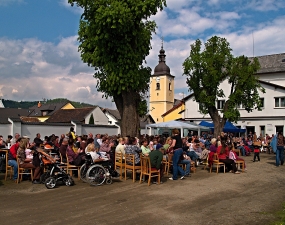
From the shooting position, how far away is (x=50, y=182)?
375 inches

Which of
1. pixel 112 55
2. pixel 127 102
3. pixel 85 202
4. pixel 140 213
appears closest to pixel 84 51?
pixel 112 55

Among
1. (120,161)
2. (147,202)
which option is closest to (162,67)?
(120,161)

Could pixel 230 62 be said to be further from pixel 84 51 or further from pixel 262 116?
pixel 84 51

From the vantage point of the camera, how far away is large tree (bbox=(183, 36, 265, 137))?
2856cm

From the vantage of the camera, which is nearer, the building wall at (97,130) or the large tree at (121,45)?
the large tree at (121,45)

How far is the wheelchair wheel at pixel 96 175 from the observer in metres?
9.93

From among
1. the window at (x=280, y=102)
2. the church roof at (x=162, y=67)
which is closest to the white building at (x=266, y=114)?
the window at (x=280, y=102)

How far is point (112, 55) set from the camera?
1648 cm

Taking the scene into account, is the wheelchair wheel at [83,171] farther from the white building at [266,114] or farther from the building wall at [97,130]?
the white building at [266,114]

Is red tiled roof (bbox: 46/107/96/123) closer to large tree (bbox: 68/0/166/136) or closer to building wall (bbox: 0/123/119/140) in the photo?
building wall (bbox: 0/123/119/140)

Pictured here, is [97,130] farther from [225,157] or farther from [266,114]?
[266,114]

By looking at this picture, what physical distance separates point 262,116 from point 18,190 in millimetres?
34952

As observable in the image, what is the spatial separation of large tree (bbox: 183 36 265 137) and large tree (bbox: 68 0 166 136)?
12.1m

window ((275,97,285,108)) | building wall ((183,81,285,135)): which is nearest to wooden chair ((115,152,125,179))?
building wall ((183,81,285,135))
